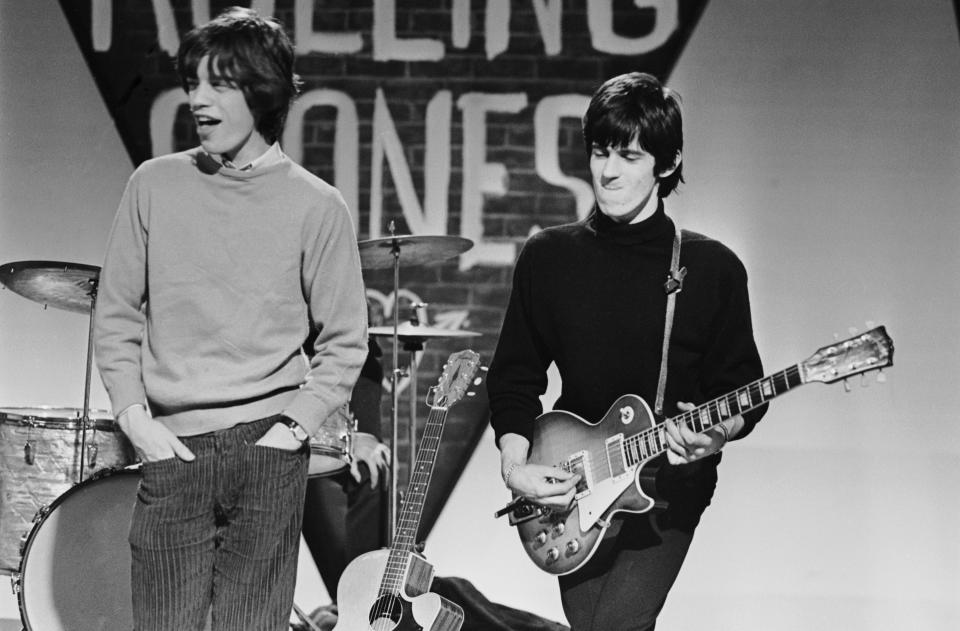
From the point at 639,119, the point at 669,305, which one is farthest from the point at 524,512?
the point at 639,119

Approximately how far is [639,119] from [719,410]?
2.37 feet

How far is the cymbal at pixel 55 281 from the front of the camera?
12.7 ft

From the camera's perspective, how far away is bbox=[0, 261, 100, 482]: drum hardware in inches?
153

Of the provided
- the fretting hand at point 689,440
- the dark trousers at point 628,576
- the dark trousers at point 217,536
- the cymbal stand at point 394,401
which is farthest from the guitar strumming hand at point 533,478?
the cymbal stand at point 394,401

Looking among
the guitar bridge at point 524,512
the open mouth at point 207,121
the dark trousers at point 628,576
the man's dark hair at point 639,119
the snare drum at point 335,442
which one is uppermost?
the man's dark hair at point 639,119

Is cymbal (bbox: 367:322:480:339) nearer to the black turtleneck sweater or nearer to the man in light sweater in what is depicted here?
the black turtleneck sweater

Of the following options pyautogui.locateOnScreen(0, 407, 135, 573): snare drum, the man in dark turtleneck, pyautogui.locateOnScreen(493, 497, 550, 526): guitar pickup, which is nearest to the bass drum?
pyautogui.locateOnScreen(0, 407, 135, 573): snare drum

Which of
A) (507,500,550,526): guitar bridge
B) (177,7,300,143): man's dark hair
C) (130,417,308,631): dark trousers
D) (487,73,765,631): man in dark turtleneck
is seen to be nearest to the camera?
(130,417,308,631): dark trousers

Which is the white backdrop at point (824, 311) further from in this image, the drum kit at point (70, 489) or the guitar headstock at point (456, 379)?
the guitar headstock at point (456, 379)

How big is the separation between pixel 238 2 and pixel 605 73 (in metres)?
1.67

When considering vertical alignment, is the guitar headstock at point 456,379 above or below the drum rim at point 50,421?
above

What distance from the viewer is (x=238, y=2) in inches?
196

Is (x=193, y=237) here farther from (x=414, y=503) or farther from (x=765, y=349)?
(x=765, y=349)

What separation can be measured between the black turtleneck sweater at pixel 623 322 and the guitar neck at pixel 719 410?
99 millimetres
